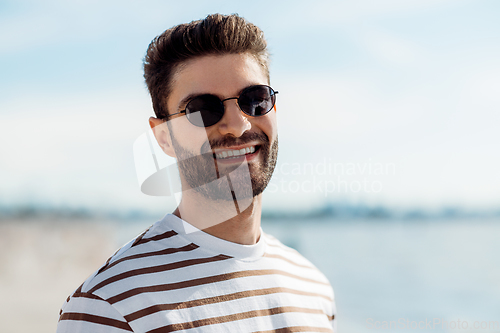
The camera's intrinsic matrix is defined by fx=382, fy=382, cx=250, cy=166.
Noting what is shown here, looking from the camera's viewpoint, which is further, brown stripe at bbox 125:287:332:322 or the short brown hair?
the short brown hair

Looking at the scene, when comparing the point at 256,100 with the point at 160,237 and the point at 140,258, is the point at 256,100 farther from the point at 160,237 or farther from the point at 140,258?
the point at 140,258

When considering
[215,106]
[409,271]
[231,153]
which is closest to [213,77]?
[215,106]

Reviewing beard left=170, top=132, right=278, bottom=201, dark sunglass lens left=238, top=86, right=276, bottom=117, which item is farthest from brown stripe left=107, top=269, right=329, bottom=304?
dark sunglass lens left=238, top=86, right=276, bottom=117

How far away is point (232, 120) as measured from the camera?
2.04m

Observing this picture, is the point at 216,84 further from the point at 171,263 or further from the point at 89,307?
the point at 89,307

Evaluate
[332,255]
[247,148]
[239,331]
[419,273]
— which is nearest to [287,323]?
[239,331]

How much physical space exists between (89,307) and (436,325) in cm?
1899

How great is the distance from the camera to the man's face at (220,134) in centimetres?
204

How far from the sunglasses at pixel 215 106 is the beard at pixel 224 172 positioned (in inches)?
4.6

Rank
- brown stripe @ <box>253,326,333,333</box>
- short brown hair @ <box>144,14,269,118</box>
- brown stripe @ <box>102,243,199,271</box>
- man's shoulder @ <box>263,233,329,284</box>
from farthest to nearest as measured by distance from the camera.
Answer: man's shoulder @ <box>263,233,329,284</box> < short brown hair @ <box>144,14,269,118</box> < brown stripe @ <box>253,326,333,333</box> < brown stripe @ <box>102,243,199,271</box>

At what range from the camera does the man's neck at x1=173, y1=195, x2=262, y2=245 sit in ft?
6.59

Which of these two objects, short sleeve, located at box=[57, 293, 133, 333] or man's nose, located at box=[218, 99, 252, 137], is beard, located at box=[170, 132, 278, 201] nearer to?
man's nose, located at box=[218, 99, 252, 137]

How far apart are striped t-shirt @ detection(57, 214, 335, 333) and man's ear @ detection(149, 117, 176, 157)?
1.41 feet

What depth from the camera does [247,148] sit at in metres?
2.07
